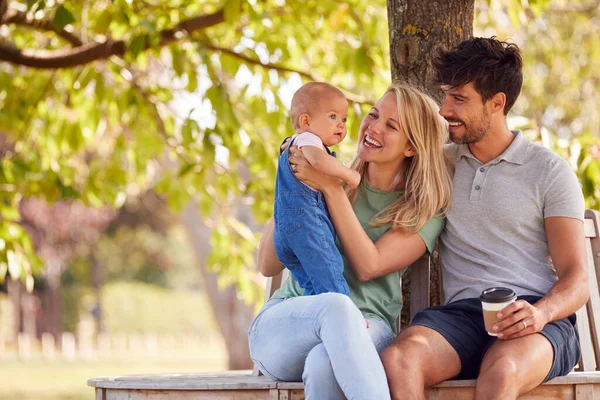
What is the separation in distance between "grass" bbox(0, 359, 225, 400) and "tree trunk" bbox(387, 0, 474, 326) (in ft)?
26.1

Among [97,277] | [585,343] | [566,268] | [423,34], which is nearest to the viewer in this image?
[566,268]

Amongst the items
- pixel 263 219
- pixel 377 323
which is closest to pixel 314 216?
pixel 377 323

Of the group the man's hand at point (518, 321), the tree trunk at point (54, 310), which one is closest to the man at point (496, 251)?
the man's hand at point (518, 321)

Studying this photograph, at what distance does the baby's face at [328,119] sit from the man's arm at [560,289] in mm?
786

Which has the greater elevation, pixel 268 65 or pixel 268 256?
pixel 268 65

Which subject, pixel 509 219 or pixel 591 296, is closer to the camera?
pixel 509 219

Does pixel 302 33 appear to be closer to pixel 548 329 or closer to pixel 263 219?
pixel 263 219

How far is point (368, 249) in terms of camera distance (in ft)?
10.0

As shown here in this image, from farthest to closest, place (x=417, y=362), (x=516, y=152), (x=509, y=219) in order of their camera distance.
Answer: (x=516, y=152) → (x=509, y=219) → (x=417, y=362)

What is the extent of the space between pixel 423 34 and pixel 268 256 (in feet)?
3.74

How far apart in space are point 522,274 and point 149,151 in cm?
314

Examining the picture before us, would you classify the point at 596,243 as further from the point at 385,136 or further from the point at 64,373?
the point at 64,373

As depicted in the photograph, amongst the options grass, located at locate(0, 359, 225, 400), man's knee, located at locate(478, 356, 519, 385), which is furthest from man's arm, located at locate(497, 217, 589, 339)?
grass, located at locate(0, 359, 225, 400)

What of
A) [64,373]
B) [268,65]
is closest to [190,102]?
[268,65]
